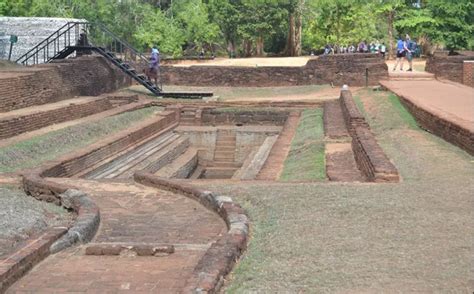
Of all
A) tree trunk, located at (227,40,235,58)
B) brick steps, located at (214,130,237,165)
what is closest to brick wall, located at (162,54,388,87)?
brick steps, located at (214,130,237,165)

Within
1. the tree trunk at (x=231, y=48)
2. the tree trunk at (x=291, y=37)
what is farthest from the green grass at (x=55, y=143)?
the tree trunk at (x=231, y=48)

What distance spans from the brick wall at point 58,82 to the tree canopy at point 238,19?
12976 mm

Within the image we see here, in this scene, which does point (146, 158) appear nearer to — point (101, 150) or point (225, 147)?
point (101, 150)

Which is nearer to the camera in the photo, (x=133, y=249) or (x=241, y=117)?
(x=133, y=249)

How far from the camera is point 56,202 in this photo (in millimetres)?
8898

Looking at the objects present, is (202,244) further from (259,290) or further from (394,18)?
(394,18)

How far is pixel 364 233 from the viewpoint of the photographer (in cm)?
587

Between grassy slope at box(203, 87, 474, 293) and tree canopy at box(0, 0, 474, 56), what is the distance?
2547cm

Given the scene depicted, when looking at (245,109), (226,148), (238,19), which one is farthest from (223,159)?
(238,19)

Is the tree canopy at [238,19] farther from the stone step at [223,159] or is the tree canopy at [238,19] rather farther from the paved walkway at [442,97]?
the stone step at [223,159]

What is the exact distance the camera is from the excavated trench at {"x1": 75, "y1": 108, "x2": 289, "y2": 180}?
14.3 m

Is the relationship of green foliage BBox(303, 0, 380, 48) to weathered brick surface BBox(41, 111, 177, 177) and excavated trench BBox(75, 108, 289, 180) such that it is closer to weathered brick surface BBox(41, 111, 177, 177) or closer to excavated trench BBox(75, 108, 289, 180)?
excavated trench BBox(75, 108, 289, 180)

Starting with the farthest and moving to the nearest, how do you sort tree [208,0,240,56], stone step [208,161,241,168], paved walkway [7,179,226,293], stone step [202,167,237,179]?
tree [208,0,240,56], stone step [208,161,241,168], stone step [202,167,237,179], paved walkway [7,179,226,293]

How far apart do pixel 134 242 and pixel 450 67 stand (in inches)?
672
